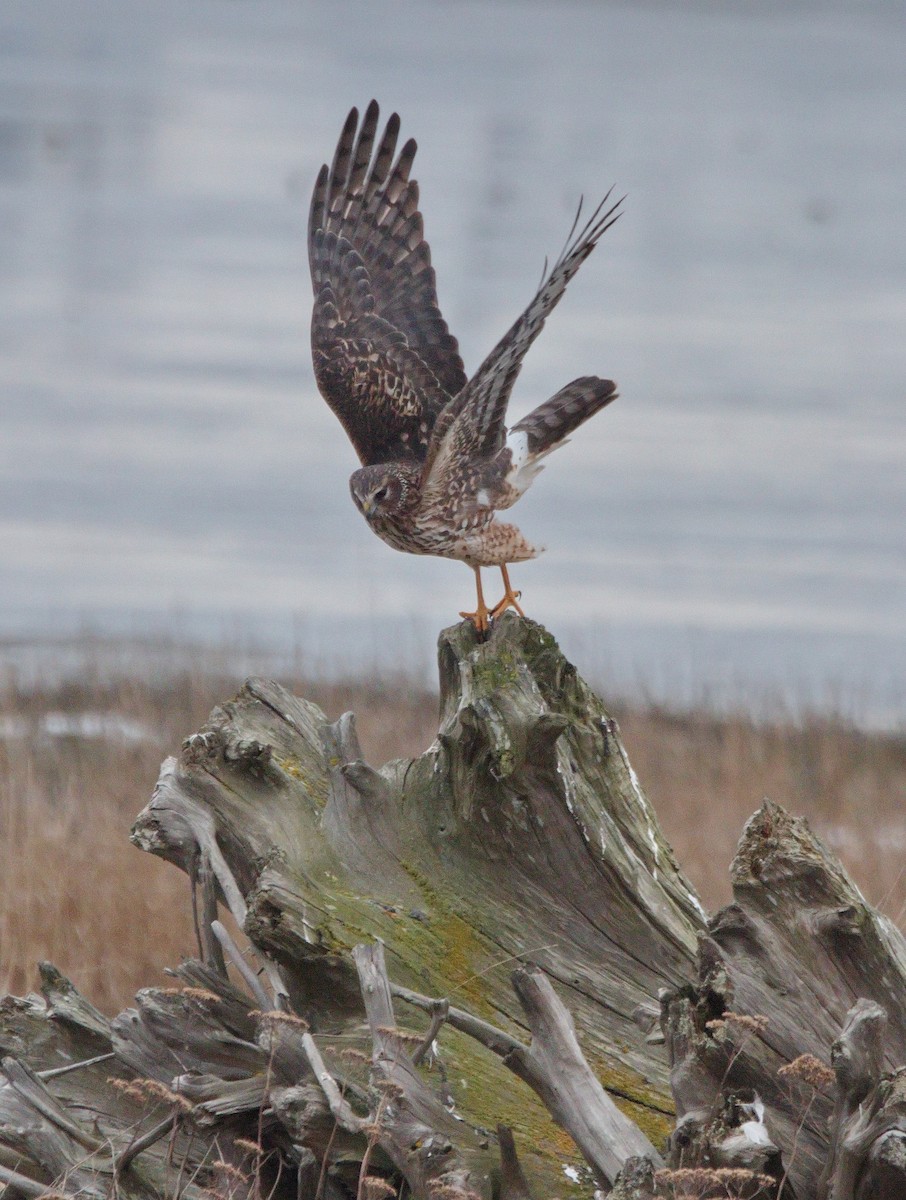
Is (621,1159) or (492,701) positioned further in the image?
(492,701)

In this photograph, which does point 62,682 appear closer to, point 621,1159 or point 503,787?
point 503,787

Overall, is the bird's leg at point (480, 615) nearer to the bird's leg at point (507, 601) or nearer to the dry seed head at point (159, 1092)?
the bird's leg at point (507, 601)

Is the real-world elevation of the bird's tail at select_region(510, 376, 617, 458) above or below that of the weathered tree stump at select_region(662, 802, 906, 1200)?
above

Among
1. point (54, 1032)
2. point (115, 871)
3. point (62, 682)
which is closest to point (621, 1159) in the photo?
point (54, 1032)

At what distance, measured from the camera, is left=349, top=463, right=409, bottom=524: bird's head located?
5.67m

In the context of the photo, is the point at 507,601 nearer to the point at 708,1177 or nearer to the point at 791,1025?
the point at 791,1025

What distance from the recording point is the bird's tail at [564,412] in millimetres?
5758

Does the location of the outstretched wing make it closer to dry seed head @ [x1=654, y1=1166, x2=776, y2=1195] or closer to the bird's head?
the bird's head

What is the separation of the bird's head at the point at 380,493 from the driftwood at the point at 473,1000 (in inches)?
63.5

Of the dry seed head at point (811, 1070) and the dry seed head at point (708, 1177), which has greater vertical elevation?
the dry seed head at point (811, 1070)

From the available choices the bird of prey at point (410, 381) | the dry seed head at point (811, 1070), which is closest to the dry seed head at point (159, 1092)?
the dry seed head at point (811, 1070)

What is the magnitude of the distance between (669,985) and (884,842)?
174 inches

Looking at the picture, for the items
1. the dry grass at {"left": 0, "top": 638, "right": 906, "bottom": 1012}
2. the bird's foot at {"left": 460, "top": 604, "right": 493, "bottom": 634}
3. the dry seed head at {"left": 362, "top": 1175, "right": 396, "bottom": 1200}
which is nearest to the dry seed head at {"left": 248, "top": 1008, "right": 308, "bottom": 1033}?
the dry seed head at {"left": 362, "top": 1175, "right": 396, "bottom": 1200}

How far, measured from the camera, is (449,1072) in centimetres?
334
